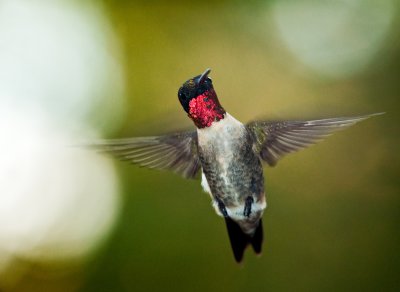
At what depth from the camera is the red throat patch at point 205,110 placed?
110cm

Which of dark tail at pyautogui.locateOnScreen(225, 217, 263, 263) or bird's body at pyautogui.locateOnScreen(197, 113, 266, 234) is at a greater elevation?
bird's body at pyautogui.locateOnScreen(197, 113, 266, 234)

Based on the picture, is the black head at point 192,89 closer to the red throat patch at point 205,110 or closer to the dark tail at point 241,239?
the red throat patch at point 205,110

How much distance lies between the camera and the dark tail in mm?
1509

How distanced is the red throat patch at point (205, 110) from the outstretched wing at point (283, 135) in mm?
105

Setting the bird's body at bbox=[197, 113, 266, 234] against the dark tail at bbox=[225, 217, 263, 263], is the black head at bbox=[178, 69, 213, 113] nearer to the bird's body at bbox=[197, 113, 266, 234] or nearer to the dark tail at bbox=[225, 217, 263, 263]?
the bird's body at bbox=[197, 113, 266, 234]

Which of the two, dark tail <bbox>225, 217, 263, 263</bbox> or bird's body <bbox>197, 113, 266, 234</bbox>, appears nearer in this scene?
bird's body <bbox>197, 113, 266, 234</bbox>

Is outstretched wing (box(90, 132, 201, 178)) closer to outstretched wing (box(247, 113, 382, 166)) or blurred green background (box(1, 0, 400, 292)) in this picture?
outstretched wing (box(247, 113, 382, 166))

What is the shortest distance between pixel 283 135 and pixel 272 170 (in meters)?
1.84

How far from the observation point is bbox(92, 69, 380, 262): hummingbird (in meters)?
1.15

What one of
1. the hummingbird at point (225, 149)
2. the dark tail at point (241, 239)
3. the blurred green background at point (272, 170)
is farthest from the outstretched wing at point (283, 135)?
the blurred green background at point (272, 170)

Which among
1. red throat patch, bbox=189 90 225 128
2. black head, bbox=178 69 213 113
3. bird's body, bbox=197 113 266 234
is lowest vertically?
bird's body, bbox=197 113 266 234

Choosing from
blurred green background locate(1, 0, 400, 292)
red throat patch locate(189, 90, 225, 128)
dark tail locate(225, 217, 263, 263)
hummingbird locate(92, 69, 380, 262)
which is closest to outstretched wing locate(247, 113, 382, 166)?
hummingbird locate(92, 69, 380, 262)

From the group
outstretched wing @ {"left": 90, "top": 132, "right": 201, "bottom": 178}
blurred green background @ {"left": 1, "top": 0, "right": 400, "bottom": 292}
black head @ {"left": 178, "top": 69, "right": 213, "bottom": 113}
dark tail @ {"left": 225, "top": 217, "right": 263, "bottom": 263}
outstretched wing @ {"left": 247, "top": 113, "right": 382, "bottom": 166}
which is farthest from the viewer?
blurred green background @ {"left": 1, "top": 0, "right": 400, "bottom": 292}

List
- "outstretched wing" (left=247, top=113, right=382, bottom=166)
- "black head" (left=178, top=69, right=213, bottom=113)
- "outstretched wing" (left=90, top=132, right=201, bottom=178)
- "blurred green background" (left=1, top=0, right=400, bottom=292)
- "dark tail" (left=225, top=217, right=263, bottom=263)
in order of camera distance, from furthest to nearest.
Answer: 1. "blurred green background" (left=1, top=0, right=400, bottom=292)
2. "dark tail" (left=225, top=217, right=263, bottom=263)
3. "outstretched wing" (left=90, top=132, right=201, bottom=178)
4. "outstretched wing" (left=247, top=113, right=382, bottom=166)
5. "black head" (left=178, top=69, right=213, bottom=113)
